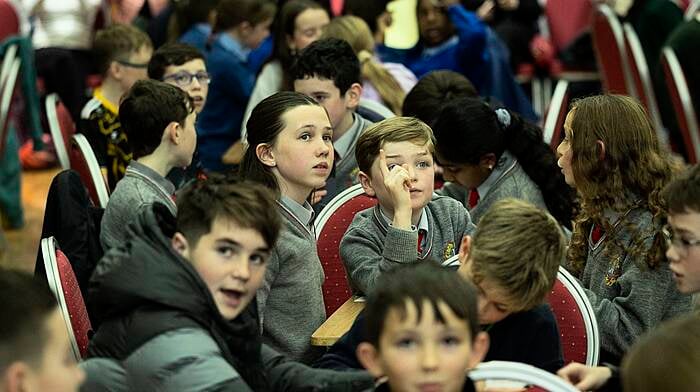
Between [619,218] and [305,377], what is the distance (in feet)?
3.51

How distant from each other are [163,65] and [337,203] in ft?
5.17

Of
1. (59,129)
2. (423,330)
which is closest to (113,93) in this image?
(59,129)

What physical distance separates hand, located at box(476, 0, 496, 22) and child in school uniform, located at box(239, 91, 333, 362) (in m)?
5.09

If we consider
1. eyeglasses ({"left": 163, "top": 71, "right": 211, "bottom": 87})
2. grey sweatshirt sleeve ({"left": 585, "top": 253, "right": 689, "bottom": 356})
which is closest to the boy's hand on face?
grey sweatshirt sleeve ({"left": 585, "top": 253, "right": 689, "bottom": 356})

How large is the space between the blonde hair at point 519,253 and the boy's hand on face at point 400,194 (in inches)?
22.0

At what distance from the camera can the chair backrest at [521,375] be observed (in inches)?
93.7

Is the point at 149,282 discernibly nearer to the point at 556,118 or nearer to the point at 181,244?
the point at 181,244

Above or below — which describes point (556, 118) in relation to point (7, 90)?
above

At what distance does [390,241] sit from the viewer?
3275 mm

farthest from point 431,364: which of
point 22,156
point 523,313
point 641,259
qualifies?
point 22,156

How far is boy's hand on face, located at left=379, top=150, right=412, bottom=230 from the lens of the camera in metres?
3.30

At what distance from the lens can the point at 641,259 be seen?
316 cm

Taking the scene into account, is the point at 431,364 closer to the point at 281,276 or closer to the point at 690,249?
the point at 690,249

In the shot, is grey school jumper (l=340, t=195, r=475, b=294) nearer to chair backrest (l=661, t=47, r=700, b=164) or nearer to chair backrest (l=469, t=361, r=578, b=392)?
chair backrest (l=469, t=361, r=578, b=392)
